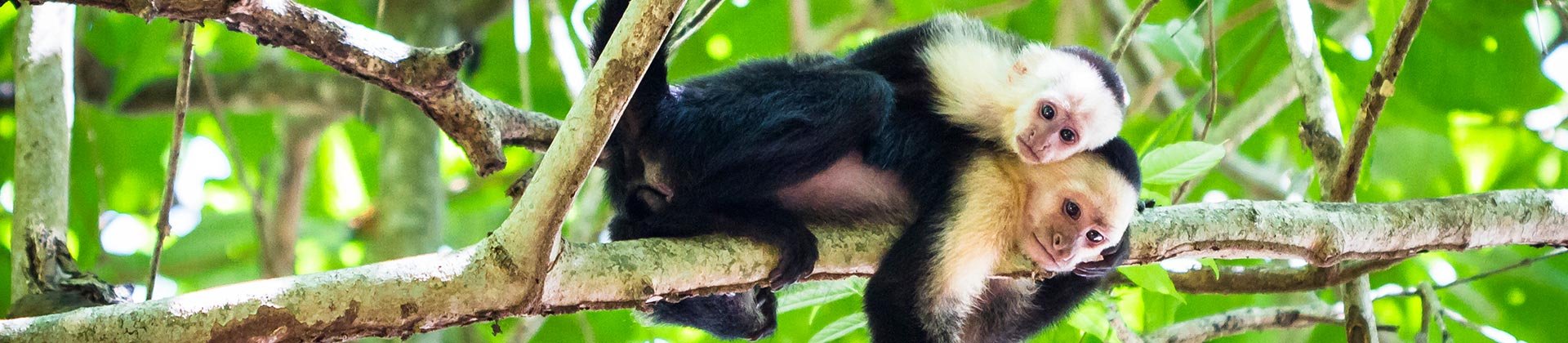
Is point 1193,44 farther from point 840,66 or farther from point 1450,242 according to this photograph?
point 840,66

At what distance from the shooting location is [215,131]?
266 inches

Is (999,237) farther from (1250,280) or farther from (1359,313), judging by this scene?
(1359,313)

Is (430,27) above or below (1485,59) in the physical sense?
above

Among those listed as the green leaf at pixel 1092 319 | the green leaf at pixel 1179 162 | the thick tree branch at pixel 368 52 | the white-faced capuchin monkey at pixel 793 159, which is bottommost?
the green leaf at pixel 1092 319

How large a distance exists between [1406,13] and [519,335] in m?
2.94

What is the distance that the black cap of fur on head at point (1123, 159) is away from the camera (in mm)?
3387

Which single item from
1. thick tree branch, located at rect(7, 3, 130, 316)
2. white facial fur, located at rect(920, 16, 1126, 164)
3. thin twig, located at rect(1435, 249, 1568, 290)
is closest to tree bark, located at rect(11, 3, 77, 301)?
thick tree branch, located at rect(7, 3, 130, 316)

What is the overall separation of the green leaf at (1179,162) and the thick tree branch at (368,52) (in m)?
1.74

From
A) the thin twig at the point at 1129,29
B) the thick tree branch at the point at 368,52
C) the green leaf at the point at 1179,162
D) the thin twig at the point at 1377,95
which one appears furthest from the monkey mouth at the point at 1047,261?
the thick tree branch at the point at 368,52

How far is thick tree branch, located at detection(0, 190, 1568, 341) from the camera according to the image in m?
2.09

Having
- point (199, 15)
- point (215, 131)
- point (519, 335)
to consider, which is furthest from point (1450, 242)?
point (215, 131)

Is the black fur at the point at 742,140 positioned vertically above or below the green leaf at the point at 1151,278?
above

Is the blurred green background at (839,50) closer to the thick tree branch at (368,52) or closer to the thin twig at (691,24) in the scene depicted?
the thin twig at (691,24)

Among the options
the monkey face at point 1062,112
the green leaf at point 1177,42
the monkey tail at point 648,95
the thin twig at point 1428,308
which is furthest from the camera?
the green leaf at point 1177,42
